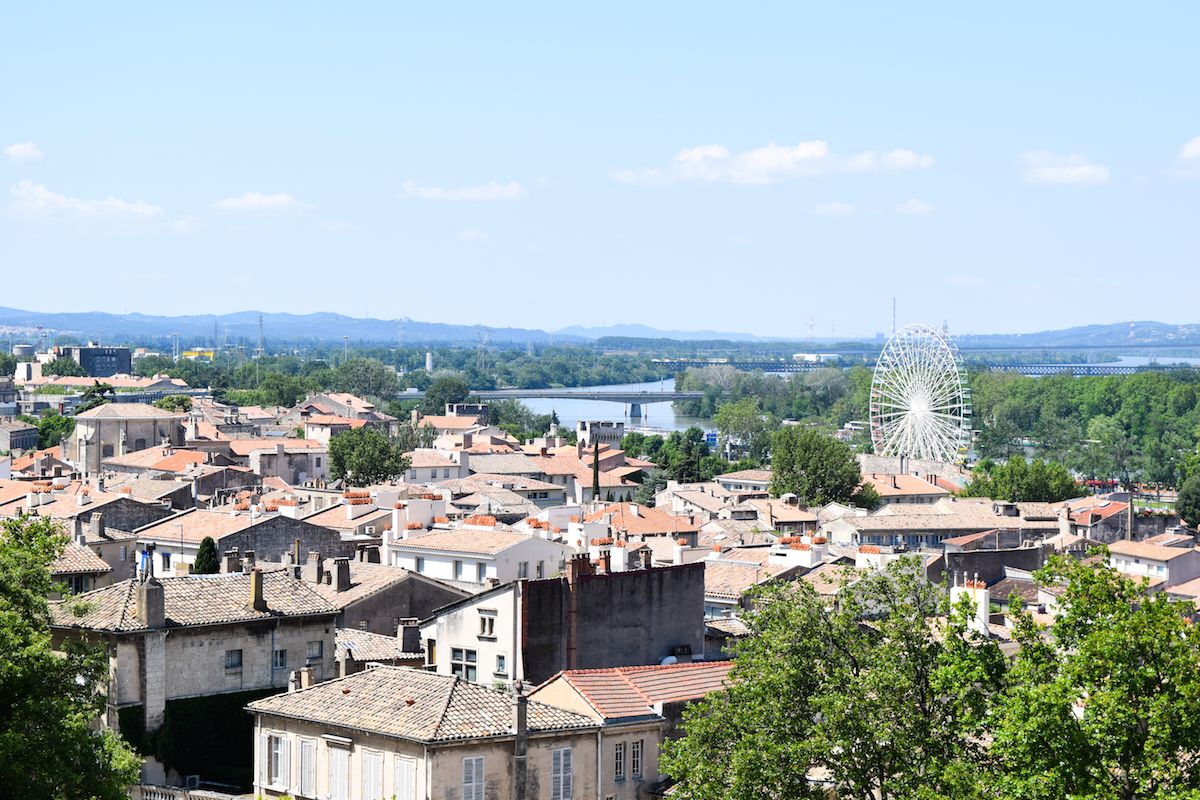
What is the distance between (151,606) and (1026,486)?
72.3 m

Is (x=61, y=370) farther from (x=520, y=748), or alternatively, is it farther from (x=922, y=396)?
(x=520, y=748)

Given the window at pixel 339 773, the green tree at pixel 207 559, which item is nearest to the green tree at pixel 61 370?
the green tree at pixel 207 559

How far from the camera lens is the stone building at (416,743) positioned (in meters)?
26.5

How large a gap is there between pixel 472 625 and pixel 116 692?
646 centimetres

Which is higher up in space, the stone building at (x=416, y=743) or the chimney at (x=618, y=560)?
the chimney at (x=618, y=560)

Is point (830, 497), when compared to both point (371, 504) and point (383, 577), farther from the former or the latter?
point (383, 577)

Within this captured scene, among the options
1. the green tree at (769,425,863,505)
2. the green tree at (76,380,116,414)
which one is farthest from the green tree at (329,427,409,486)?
the green tree at (76,380,116,414)

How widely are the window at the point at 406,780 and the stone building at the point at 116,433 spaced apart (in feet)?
232

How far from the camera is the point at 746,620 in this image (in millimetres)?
26734

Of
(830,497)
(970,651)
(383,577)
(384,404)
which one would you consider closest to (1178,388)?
(384,404)

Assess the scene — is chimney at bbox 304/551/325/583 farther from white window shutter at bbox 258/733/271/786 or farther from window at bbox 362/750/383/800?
window at bbox 362/750/383/800

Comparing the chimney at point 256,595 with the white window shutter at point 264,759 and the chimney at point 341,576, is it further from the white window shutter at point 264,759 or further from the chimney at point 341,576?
the chimney at point 341,576

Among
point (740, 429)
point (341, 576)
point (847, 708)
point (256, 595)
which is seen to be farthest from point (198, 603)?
point (740, 429)

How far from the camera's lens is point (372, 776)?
88.2 ft
